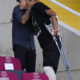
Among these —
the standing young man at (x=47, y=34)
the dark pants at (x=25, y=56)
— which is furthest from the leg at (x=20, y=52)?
the standing young man at (x=47, y=34)

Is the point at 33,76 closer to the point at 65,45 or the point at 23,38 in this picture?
the point at 23,38

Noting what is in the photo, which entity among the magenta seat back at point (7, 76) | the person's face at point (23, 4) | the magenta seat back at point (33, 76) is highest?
the person's face at point (23, 4)

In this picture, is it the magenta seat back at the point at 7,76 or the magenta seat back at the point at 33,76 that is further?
the magenta seat back at the point at 33,76

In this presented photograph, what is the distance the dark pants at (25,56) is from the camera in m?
5.98

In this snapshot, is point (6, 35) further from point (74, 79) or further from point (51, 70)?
point (51, 70)

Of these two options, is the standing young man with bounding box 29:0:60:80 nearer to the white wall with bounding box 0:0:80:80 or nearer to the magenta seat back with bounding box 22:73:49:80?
the magenta seat back with bounding box 22:73:49:80

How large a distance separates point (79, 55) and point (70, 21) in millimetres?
764

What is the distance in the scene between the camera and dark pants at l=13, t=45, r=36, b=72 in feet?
19.6

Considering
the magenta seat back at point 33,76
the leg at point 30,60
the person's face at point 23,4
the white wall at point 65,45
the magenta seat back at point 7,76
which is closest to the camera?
the magenta seat back at point 7,76

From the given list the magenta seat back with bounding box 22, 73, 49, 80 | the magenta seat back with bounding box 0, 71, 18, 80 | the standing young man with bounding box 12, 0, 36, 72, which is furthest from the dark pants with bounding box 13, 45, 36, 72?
the magenta seat back with bounding box 0, 71, 18, 80

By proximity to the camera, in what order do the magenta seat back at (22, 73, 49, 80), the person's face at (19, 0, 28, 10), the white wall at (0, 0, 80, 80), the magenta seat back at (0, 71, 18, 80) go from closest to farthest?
the magenta seat back at (0, 71, 18, 80)
the magenta seat back at (22, 73, 49, 80)
the person's face at (19, 0, 28, 10)
the white wall at (0, 0, 80, 80)

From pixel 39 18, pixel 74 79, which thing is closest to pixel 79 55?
pixel 74 79

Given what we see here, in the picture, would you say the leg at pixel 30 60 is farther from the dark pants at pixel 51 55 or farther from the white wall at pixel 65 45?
the white wall at pixel 65 45

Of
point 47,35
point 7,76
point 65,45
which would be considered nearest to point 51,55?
point 47,35
